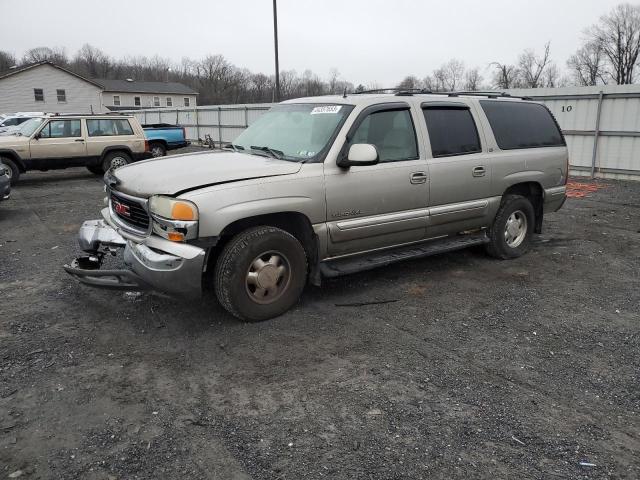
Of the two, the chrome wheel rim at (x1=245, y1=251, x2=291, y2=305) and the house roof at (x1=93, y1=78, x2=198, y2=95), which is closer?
the chrome wheel rim at (x1=245, y1=251, x2=291, y2=305)

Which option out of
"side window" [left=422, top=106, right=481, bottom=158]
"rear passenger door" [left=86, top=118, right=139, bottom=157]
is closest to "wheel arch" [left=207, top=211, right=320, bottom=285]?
"side window" [left=422, top=106, right=481, bottom=158]

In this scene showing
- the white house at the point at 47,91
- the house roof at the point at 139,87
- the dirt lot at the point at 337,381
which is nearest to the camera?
the dirt lot at the point at 337,381

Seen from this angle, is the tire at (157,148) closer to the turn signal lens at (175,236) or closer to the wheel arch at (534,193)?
the wheel arch at (534,193)

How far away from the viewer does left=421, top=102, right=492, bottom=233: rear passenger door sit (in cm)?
522

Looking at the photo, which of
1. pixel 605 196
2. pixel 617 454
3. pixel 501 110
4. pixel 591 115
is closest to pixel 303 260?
pixel 617 454

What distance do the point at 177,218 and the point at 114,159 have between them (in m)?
11.6

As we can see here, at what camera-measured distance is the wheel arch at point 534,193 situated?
6.21m

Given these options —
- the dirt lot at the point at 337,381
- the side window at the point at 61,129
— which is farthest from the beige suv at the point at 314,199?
the side window at the point at 61,129

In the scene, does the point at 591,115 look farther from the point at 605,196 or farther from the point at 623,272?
the point at 623,272

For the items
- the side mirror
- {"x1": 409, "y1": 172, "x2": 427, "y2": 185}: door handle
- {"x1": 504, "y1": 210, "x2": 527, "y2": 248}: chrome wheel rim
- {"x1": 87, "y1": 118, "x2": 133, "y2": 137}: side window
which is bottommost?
{"x1": 504, "y1": 210, "x2": 527, "y2": 248}: chrome wheel rim

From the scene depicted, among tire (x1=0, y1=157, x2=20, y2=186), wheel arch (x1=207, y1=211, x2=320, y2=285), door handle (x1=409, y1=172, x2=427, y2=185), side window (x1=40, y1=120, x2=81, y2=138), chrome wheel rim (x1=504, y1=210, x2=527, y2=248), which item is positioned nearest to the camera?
wheel arch (x1=207, y1=211, x2=320, y2=285)

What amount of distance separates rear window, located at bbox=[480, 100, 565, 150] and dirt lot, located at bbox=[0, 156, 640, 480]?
5.29ft

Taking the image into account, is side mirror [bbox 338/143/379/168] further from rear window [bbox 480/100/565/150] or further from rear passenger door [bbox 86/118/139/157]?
rear passenger door [bbox 86/118/139/157]

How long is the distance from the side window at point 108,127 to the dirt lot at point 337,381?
908 centimetres
